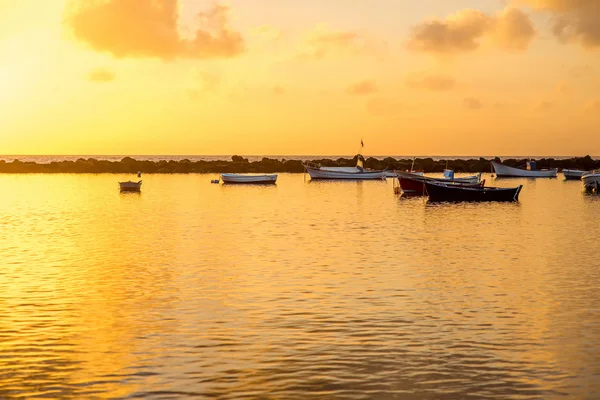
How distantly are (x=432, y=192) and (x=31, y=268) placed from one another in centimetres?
4550

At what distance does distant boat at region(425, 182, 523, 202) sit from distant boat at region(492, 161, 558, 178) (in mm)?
69913

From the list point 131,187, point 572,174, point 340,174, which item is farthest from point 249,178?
point 572,174

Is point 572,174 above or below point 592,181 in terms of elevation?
below

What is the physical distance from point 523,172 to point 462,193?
74.6 metres

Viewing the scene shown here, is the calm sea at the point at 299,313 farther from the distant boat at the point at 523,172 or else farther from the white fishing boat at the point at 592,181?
the distant boat at the point at 523,172

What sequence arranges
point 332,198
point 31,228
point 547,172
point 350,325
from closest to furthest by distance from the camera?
point 350,325 → point 31,228 → point 332,198 → point 547,172

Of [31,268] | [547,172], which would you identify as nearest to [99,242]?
[31,268]

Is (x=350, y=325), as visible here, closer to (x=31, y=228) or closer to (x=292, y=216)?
(x=31, y=228)

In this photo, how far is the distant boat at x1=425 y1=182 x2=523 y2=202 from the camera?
67562mm

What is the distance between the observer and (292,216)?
51375 millimetres

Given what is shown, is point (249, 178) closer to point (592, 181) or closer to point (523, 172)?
point (592, 181)

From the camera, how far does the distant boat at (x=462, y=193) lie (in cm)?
6756

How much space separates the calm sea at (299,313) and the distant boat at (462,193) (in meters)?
24.6

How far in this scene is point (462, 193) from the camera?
6756 cm
